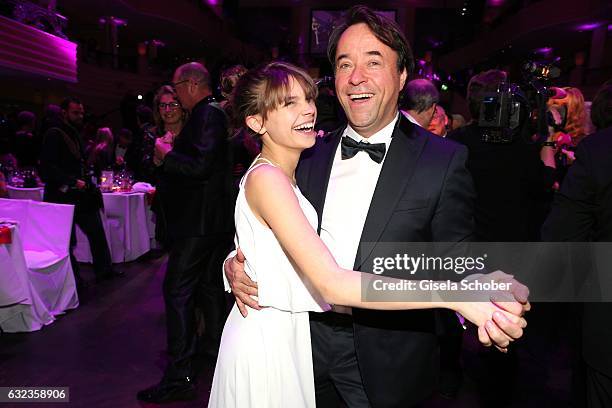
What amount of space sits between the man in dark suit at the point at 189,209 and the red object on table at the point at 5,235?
1.32m

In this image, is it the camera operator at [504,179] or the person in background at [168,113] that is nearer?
the camera operator at [504,179]

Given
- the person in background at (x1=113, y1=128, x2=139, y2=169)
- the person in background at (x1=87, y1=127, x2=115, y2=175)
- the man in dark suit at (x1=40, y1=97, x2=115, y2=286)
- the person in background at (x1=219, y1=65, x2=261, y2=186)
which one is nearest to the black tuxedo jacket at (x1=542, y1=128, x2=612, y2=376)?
the person in background at (x1=219, y1=65, x2=261, y2=186)

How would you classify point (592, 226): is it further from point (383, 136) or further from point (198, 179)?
point (198, 179)

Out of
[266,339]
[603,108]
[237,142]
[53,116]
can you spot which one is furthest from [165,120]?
[603,108]

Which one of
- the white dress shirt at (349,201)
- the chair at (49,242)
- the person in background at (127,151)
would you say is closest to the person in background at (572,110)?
the white dress shirt at (349,201)

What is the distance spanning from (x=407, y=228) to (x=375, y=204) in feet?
0.43

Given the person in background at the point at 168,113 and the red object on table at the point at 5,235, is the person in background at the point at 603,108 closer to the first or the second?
the person in background at the point at 168,113

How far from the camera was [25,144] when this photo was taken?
6.90 meters

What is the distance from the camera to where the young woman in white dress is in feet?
4.49

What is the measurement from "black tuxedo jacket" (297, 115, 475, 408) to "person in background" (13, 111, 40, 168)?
6.69 m

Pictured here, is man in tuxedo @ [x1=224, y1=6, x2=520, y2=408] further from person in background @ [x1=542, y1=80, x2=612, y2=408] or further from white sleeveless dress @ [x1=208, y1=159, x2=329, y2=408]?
person in background @ [x1=542, y1=80, x2=612, y2=408]

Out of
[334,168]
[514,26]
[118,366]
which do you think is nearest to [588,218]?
[334,168]

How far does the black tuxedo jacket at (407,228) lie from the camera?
1.58m

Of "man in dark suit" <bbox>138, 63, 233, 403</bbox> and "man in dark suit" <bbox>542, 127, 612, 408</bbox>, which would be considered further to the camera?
"man in dark suit" <bbox>138, 63, 233, 403</bbox>
